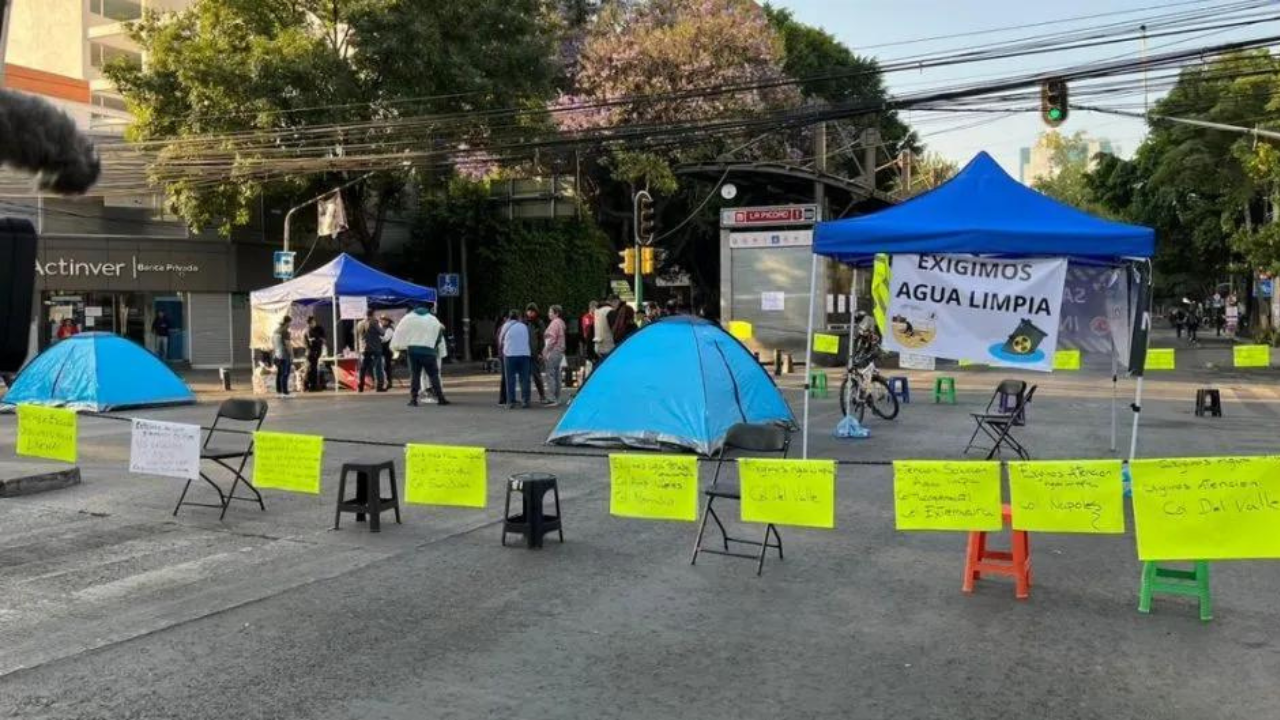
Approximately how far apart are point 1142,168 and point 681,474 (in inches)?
→ 1856

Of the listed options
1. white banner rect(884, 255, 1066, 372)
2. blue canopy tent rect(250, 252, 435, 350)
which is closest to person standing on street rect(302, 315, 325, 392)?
blue canopy tent rect(250, 252, 435, 350)

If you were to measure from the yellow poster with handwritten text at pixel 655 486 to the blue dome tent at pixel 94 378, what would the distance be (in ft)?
43.4

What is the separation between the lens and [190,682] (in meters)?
4.57

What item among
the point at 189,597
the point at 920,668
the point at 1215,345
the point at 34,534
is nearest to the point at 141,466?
the point at 34,534

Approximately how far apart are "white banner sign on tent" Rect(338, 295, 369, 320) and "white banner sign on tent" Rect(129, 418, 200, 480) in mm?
12765

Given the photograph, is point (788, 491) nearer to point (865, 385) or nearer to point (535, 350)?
point (865, 385)

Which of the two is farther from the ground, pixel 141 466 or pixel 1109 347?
pixel 1109 347

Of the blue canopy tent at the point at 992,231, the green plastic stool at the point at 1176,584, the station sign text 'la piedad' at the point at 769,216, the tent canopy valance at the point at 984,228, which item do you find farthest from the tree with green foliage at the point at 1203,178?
the green plastic stool at the point at 1176,584

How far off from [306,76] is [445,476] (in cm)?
1959

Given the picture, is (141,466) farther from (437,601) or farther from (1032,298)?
(1032,298)

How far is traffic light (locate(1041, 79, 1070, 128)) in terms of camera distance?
695 inches

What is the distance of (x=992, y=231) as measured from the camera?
845 centimetres

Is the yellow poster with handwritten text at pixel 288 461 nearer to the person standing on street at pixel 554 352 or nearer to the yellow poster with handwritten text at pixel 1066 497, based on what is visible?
the yellow poster with handwritten text at pixel 1066 497

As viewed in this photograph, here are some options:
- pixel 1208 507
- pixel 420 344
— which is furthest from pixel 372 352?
pixel 1208 507
